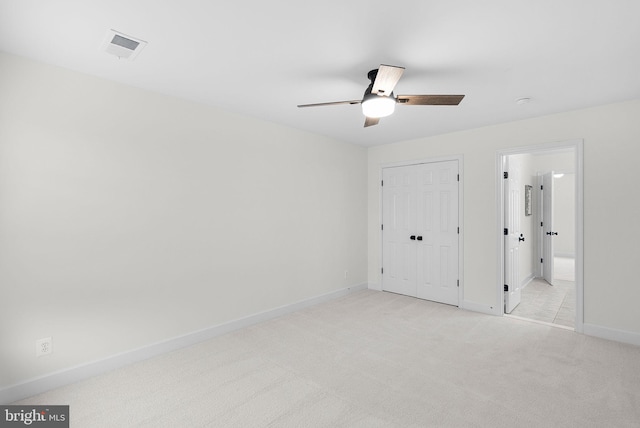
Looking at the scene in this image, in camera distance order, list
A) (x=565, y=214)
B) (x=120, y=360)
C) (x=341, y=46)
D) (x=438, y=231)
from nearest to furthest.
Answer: (x=341, y=46) → (x=120, y=360) → (x=438, y=231) → (x=565, y=214)

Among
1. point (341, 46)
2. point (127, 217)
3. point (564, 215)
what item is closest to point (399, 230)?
point (341, 46)

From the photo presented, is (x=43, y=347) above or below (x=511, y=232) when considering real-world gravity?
below

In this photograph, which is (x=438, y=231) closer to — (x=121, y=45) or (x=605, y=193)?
(x=605, y=193)

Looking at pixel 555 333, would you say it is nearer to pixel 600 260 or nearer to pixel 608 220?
pixel 600 260

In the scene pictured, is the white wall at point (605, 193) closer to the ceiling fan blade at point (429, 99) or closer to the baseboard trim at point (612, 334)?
the baseboard trim at point (612, 334)

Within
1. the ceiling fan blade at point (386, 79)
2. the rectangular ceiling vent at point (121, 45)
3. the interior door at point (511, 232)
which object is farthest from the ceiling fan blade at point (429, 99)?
the interior door at point (511, 232)

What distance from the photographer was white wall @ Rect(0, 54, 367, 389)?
7.34 ft

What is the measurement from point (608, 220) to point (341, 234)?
3.12 m

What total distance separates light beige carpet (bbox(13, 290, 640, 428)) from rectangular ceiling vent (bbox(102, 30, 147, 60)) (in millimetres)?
2420

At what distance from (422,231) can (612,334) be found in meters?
2.31

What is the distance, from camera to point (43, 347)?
232 cm

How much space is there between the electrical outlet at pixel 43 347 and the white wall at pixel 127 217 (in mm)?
42

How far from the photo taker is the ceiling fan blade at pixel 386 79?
1.96 metres

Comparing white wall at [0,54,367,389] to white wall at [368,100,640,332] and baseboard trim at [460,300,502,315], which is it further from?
white wall at [368,100,640,332]
